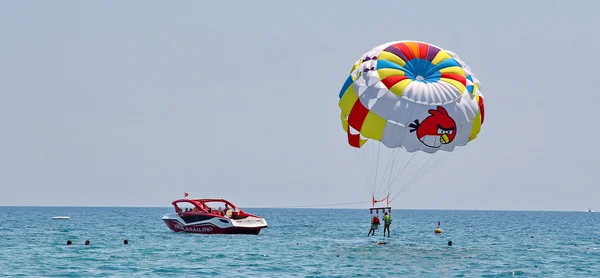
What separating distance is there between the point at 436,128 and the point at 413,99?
2170 mm

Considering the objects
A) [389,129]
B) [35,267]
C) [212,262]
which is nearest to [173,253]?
[212,262]

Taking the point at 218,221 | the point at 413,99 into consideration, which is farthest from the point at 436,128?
the point at 218,221

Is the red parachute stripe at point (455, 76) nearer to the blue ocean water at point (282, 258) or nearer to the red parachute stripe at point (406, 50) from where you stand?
the red parachute stripe at point (406, 50)

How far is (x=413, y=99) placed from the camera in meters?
43.0

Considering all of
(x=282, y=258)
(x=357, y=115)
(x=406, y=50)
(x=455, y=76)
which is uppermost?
(x=406, y=50)

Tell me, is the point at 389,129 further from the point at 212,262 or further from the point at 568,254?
the point at 568,254

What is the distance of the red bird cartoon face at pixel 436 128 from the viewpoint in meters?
43.6

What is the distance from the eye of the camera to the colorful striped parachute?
43.3 metres

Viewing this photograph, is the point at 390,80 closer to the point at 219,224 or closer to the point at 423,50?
the point at 423,50

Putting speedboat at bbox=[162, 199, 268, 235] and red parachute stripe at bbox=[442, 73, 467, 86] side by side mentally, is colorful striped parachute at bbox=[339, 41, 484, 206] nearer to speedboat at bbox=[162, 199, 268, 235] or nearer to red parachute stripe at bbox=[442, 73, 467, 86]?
red parachute stripe at bbox=[442, 73, 467, 86]

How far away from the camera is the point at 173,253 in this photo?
46.5 meters

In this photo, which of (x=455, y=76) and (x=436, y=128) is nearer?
(x=436, y=128)

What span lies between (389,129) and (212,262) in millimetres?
11147

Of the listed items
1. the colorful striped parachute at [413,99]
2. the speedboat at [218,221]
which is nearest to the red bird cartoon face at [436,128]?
the colorful striped parachute at [413,99]
